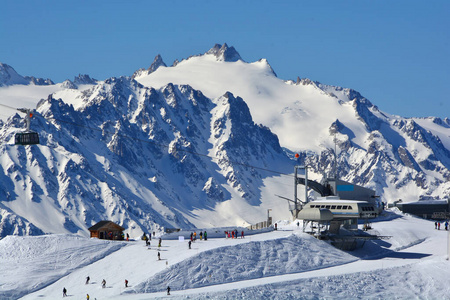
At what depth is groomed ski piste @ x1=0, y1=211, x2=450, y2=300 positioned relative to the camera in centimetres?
10700

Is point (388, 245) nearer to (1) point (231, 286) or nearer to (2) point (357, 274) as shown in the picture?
(2) point (357, 274)

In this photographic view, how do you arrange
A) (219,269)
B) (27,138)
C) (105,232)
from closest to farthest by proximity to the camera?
(27,138)
(219,269)
(105,232)

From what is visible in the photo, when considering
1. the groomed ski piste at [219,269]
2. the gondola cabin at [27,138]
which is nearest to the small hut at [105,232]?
the groomed ski piste at [219,269]

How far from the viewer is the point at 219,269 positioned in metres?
112

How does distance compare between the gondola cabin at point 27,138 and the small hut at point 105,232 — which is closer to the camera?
the gondola cabin at point 27,138

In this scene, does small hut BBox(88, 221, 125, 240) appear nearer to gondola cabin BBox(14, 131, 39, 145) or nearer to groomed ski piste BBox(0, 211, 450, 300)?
groomed ski piste BBox(0, 211, 450, 300)

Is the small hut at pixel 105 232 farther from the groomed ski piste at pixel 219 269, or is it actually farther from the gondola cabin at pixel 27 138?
the gondola cabin at pixel 27 138

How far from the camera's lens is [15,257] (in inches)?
4808

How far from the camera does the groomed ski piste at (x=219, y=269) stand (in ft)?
351

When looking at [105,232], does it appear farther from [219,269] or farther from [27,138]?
[27,138]

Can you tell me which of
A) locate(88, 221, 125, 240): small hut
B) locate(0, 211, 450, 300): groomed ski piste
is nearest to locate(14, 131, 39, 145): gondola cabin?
locate(0, 211, 450, 300): groomed ski piste

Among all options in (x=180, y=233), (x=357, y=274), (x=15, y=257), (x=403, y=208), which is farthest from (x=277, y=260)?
(x=403, y=208)

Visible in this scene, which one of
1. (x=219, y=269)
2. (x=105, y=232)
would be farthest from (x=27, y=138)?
(x=105, y=232)

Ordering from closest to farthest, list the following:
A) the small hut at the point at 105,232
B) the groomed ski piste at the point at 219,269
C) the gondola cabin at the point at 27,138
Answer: the gondola cabin at the point at 27,138 → the groomed ski piste at the point at 219,269 → the small hut at the point at 105,232
